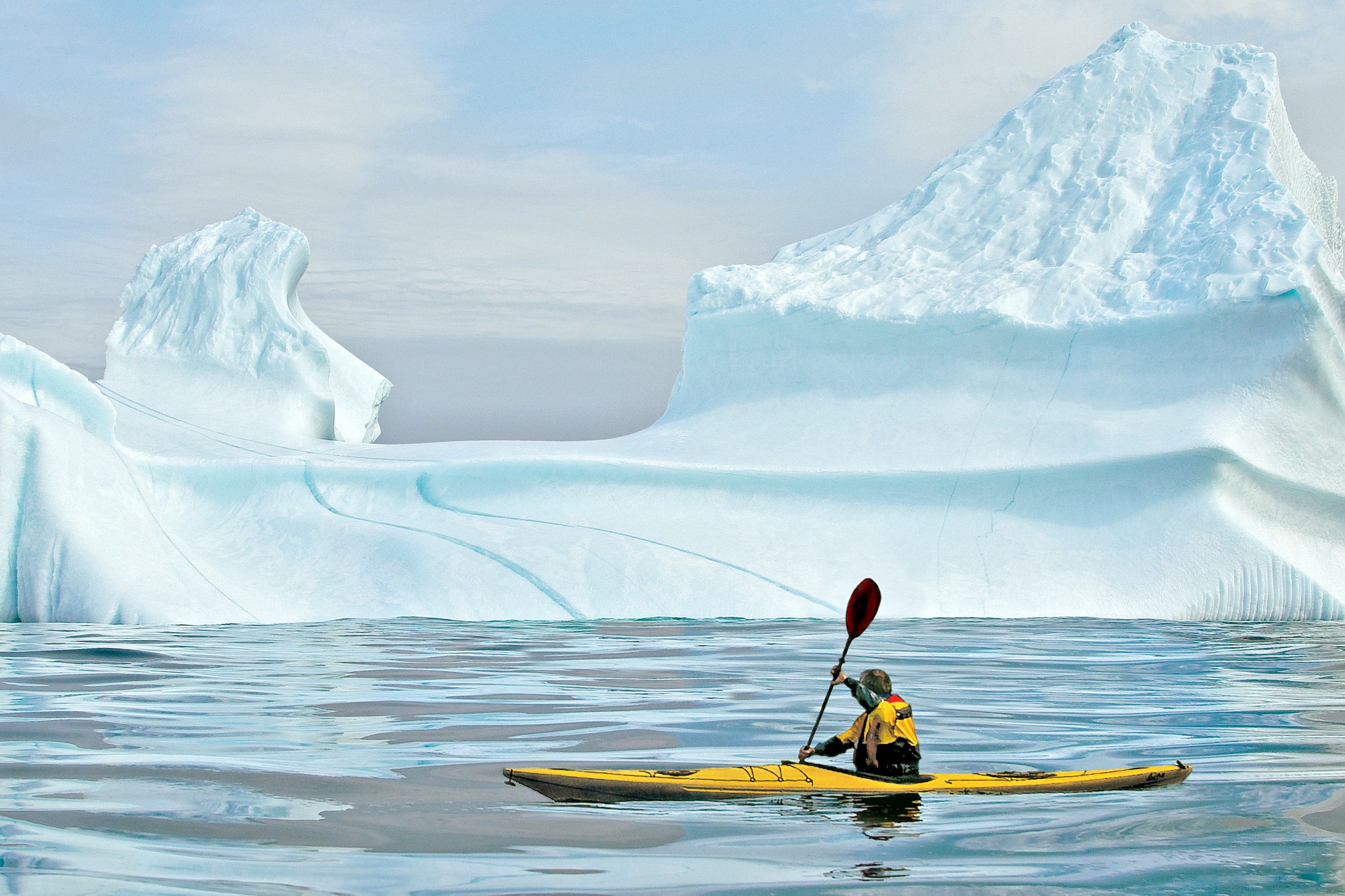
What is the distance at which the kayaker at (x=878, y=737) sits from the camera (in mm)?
4637

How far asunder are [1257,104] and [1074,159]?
2114mm

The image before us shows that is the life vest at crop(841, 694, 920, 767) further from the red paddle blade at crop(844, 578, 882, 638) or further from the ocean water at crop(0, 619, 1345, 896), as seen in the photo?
the red paddle blade at crop(844, 578, 882, 638)

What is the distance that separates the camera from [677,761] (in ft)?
16.6

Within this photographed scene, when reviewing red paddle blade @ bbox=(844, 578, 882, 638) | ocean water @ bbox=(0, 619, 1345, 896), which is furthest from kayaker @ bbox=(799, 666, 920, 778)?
red paddle blade @ bbox=(844, 578, 882, 638)

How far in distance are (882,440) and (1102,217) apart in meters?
3.80

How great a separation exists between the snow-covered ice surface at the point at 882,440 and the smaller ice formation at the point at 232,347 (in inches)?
1.7

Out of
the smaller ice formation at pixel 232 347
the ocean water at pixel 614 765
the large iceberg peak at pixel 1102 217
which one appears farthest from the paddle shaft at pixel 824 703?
the smaller ice formation at pixel 232 347

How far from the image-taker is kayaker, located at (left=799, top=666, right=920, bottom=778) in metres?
4.64

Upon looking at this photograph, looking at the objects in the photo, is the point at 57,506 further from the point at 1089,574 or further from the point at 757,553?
the point at 1089,574

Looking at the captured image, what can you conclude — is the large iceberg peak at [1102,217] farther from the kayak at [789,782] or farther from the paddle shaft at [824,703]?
the kayak at [789,782]

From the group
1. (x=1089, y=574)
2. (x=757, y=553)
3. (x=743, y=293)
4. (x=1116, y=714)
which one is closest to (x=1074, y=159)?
(x=743, y=293)

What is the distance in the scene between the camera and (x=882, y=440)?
46.3 feet

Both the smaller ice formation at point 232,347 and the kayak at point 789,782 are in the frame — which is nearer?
the kayak at point 789,782

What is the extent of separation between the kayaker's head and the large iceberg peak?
10009mm
